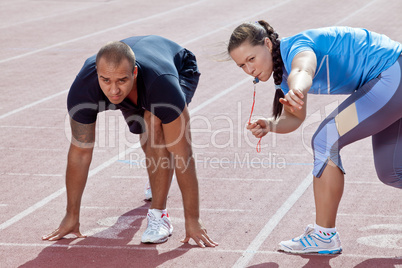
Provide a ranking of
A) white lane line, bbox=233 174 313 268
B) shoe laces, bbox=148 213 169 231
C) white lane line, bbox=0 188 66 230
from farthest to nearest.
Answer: white lane line, bbox=0 188 66 230
shoe laces, bbox=148 213 169 231
white lane line, bbox=233 174 313 268

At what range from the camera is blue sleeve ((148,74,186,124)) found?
197 inches

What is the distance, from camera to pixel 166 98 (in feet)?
16.4

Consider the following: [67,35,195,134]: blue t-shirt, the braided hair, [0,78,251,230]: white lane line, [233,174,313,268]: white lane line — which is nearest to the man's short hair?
[67,35,195,134]: blue t-shirt

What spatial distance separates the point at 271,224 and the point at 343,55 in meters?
1.72

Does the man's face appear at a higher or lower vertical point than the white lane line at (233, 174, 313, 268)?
higher

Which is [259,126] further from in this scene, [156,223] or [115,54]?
[156,223]

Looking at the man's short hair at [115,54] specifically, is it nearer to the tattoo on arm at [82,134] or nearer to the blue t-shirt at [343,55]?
the tattoo on arm at [82,134]

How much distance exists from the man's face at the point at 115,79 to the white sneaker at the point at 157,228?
41.6 inches

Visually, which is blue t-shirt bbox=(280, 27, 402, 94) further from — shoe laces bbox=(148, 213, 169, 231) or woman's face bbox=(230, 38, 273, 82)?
shoe laces bbox=(148, 213, 169, 231)

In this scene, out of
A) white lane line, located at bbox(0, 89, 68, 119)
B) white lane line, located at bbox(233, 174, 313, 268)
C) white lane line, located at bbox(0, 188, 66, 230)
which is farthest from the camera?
white lane line, located at bbox(0, 89, 68, 119)

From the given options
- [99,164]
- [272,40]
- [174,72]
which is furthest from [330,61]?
[99,164]

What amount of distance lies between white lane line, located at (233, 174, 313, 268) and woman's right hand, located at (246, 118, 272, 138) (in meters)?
0.95

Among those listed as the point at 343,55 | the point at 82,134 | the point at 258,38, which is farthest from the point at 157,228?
the point at 343,55

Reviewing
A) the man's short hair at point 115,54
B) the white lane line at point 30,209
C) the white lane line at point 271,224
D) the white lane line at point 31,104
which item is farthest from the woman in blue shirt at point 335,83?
the white lane line at point 31,104
